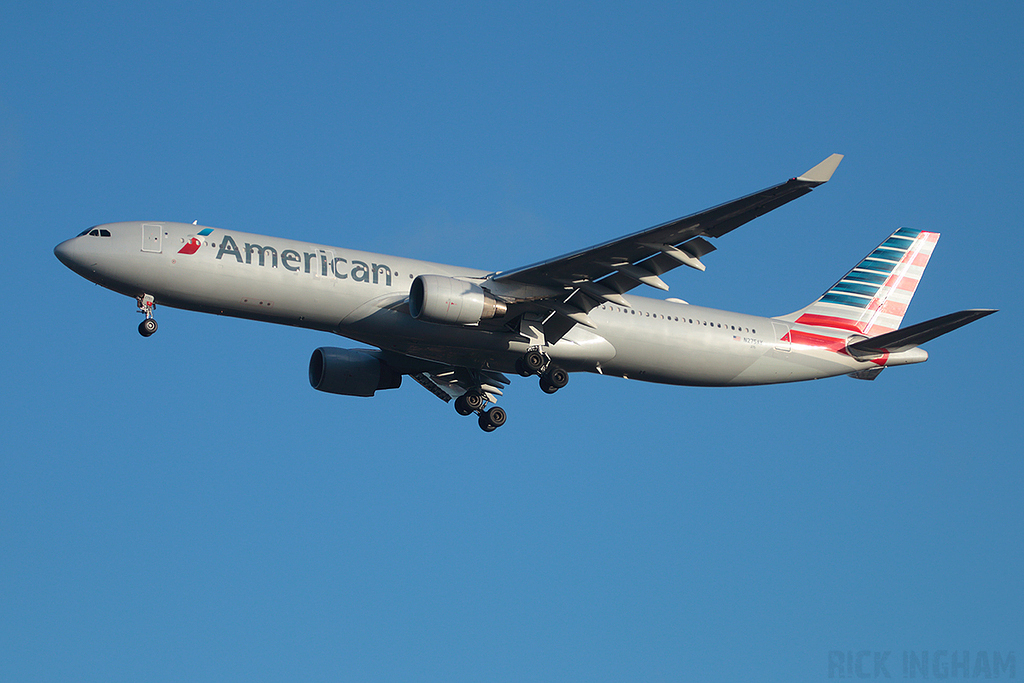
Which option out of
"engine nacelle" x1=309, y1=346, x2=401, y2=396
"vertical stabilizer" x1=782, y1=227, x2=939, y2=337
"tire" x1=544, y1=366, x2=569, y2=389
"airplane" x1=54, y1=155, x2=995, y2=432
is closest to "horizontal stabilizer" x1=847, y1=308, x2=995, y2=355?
"airplane" x1=54, y1=155, x2=995, y2=432

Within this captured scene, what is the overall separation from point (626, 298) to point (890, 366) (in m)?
10.1

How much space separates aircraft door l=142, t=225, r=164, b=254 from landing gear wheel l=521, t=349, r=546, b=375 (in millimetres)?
10934

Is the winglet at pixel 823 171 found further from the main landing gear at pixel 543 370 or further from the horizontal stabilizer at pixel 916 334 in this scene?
the main landing gear at pixel 543 370

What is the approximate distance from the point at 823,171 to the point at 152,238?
58.9 feet

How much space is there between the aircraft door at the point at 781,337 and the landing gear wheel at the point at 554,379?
812 centimetres

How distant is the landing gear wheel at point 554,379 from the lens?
101 ft

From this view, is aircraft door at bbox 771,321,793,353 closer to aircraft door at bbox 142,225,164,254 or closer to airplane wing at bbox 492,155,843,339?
airplane wing at bbox 492,155,843,339

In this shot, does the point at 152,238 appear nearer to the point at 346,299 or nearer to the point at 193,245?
the point at 193,245

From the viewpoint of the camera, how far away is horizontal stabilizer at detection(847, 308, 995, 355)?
1157 inches

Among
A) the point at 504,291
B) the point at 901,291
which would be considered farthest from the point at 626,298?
the point at 901,291

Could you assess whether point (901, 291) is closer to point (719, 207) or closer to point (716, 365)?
point (716, 365)

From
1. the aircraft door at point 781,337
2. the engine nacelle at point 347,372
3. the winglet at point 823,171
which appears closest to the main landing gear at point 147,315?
the engine nacelle at point 347,372

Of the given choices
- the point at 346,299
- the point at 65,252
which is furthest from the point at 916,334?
the point at 65,252

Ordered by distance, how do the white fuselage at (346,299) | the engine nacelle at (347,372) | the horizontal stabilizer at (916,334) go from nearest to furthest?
the white fuselage at (346,299), the horizontal stabilizer at (916,334), the engine nacelle at (347,372)
